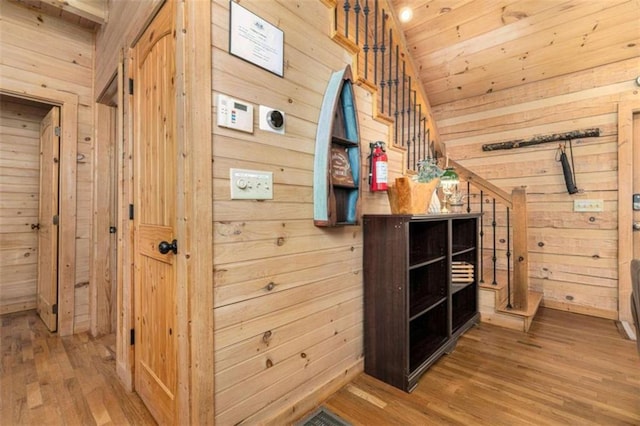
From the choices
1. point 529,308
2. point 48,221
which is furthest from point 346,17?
point 48,221

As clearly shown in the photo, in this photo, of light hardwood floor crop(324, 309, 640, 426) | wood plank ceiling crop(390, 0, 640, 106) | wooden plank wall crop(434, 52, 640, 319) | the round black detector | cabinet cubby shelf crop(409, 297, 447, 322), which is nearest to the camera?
the round black detector

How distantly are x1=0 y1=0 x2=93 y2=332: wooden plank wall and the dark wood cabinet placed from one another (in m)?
2.56

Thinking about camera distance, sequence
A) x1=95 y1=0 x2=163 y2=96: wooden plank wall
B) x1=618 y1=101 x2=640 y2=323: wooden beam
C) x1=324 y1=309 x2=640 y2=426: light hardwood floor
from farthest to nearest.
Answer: x1=618 y1=101 x2=640 y2=323: wooden beam < x1=95 y1=0 x2=163 y2=96: wooden plank wall < x1=324 y1=309 x2=640 y2=426: light hardwood floor

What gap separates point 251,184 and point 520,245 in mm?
2443

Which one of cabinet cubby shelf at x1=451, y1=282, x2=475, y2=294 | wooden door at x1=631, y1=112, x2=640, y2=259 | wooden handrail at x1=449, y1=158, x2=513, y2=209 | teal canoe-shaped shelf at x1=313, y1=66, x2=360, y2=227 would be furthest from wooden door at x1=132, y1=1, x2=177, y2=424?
wooden door at x1=631, y1=112, x2=640, y2=259

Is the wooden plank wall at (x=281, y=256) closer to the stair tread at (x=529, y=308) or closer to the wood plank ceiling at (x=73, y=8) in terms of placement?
the stair tread at (x=529, y=308)

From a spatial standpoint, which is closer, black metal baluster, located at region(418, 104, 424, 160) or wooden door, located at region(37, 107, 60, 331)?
wooden door, located at region(37, 107, 60, 331)

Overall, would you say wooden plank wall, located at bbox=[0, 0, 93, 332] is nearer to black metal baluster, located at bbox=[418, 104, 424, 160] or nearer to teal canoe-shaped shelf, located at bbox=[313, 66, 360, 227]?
teal canoe-shaped shelf, located at bbox=[313, 66, 360, 227]

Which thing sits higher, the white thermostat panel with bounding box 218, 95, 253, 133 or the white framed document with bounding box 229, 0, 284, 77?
the white framed document with bounding box 229, 0, 284, 77

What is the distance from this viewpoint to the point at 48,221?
2.75 m

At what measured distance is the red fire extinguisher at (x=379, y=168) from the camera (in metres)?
1.95

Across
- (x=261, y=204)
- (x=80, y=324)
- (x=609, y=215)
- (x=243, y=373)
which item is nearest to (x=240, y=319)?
(x=243, y=373)

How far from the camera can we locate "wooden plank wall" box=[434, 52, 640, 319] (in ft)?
9.03

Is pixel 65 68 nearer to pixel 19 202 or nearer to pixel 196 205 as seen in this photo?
pixel 19 202
